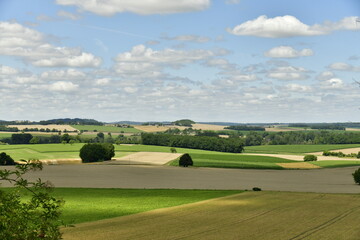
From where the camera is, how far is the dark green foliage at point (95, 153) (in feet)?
397

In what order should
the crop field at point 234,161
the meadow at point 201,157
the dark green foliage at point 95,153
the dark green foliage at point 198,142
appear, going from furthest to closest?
the dark green foliage at point 198,142 → the dark green foliage at point 95,153 → the meadow at point 201,157 → the crop field at point 234,161

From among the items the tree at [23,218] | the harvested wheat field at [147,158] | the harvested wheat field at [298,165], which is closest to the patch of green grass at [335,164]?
the harvested wheat field at [298,165]

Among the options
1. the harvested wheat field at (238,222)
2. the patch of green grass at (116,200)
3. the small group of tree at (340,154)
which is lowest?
the patch of green grass at (116,200)

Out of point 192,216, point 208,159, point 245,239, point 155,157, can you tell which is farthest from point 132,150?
point 245,239

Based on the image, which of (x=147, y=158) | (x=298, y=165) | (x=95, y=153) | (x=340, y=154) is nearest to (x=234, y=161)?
(x=298, y=165)

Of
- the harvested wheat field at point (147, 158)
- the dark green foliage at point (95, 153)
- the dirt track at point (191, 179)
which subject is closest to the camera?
the dirt track at point (191, 179)

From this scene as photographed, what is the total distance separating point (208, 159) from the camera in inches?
4882

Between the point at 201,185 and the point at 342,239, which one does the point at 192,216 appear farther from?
the point at 201,185

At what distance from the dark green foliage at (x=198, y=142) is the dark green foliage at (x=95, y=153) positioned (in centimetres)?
4797

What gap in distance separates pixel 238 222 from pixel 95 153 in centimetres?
8683

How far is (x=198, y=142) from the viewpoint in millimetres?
165625

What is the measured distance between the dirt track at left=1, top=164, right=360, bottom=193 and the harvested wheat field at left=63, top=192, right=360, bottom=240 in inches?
819

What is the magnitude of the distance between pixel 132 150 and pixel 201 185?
69.9 m

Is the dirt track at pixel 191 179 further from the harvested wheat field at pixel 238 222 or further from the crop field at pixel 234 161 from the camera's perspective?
the harvested wheat field at pixel 238 222
